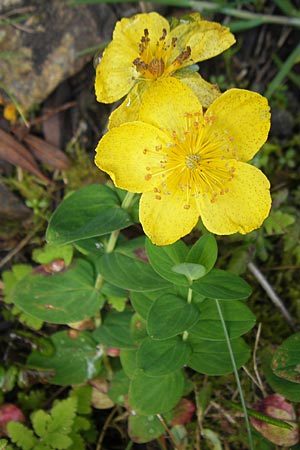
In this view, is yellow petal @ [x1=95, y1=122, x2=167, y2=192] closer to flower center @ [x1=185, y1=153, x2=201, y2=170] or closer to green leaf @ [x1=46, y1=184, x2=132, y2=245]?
flower center @ [x1=185, y1=153, x2=201, y2=170]

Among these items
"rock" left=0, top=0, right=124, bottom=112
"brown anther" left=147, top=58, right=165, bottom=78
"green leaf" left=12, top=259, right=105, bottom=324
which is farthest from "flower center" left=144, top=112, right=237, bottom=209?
"rock" left=0, top=0, right=124, bottom=112

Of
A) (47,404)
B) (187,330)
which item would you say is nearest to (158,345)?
(187,330)

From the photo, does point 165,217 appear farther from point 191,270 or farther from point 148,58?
point 148,58

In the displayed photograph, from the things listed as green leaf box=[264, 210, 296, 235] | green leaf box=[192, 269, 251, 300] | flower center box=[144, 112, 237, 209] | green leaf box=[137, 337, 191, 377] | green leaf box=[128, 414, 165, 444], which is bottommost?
A: green leaf box=[128, 414, 165, 444]

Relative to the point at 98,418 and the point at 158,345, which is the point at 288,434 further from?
the point at 98,418

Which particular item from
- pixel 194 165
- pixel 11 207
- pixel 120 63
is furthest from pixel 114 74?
pixel 11 207

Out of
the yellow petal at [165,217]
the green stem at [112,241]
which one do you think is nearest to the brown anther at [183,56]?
the yellow petal at [165,217]

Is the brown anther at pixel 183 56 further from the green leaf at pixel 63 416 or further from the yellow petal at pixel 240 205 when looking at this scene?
the green leaf at pixel 63 416
